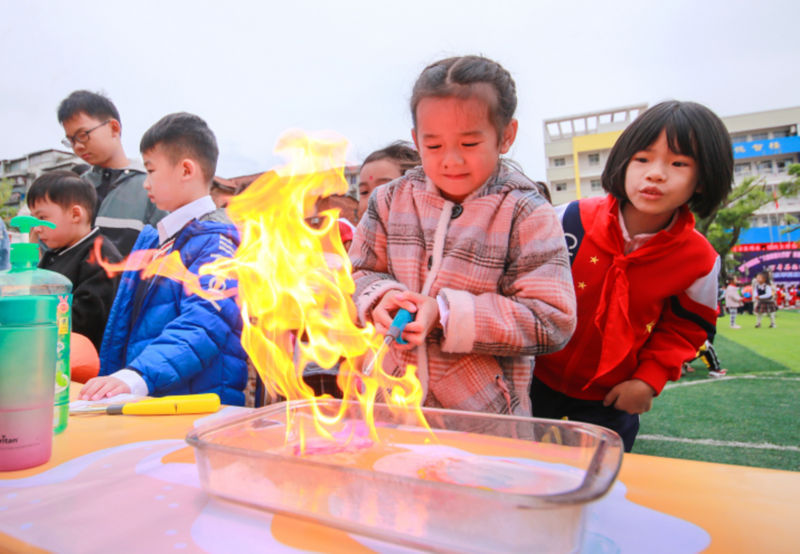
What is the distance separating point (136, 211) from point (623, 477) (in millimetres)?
3167

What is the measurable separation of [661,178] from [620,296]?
388 millimetres

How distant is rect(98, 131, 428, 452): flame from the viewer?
3.43ft

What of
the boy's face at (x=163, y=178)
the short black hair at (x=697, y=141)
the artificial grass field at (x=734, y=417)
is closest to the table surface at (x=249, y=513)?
the short black hair at (x=697, y=141)

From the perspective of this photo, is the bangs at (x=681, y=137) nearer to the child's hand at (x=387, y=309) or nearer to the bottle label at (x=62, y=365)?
the child's hand at (x=387, y=309)

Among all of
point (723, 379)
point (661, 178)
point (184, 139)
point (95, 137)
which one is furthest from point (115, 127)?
point (723, 379)

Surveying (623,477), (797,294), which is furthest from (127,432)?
(797,294)

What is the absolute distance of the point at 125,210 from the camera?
299 centimetres

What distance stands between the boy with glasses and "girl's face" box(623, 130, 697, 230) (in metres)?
2.75

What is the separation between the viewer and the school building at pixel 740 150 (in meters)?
28.2

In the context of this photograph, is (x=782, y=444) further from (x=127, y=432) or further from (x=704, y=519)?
(x=127, y=432)

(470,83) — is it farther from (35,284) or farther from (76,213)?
(76,213)

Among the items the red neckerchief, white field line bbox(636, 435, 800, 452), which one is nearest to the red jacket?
the red neckerchief

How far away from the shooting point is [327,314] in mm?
1123

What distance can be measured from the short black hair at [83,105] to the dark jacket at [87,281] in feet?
3.03
